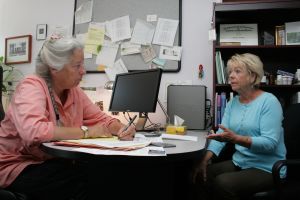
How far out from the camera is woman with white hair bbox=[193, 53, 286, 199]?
5.01 feet

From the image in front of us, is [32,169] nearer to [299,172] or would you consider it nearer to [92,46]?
[299,172]

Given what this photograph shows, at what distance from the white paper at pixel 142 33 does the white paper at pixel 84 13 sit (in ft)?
1.60

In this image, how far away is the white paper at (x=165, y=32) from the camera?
2.67 meters

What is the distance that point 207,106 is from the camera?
98.0 inches

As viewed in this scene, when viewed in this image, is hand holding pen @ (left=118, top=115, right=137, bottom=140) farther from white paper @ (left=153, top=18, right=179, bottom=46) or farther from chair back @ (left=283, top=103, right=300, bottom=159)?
white paper @ (left=153, top=18, right=179, bottom=46)

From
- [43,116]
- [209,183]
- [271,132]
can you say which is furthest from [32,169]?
[271,132]

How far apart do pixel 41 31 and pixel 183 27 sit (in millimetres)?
1458

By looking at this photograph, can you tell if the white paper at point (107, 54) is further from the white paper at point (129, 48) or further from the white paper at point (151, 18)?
the white paper at point (151, 18)

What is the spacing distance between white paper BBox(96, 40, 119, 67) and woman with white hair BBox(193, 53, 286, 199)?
1.24 metres

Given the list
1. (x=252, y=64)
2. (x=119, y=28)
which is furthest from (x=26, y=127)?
(x=119, y=28)

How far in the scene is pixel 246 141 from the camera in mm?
1575

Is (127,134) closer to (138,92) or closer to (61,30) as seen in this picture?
(138,92)

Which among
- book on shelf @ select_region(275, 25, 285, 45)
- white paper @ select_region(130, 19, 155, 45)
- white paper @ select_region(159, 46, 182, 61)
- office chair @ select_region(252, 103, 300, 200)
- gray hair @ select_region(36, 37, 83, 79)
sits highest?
white paper @ select_region(130, 19, 155, 45)

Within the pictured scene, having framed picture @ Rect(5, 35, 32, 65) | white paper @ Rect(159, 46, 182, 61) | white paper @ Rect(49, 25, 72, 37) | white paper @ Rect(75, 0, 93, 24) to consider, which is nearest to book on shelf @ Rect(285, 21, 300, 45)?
white paper @ Rect(159, 46, 182, 61)
